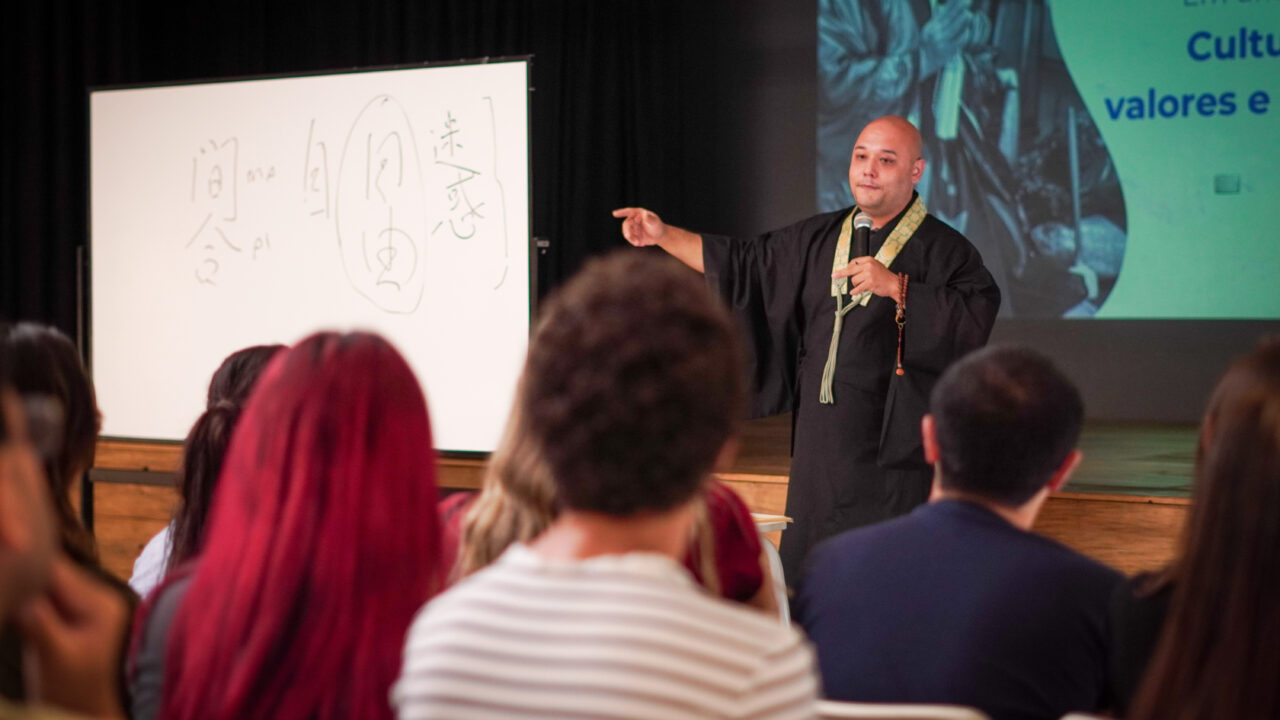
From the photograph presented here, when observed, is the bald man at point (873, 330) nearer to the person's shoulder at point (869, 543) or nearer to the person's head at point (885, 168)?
the person's head at point (885, 168)

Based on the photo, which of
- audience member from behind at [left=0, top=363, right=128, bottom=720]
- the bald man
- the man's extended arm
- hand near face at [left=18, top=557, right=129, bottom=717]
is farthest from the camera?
the man's extended arm

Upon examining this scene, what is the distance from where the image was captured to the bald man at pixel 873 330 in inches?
123

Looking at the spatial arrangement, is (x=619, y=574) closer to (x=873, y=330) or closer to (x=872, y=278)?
(x=872, y=278)

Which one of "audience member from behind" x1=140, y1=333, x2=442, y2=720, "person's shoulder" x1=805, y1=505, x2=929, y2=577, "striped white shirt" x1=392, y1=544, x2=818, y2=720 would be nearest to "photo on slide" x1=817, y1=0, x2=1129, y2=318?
"person's shoulder" x1=805, y1=505, x2=929, y2=577

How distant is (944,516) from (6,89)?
514 centimetres

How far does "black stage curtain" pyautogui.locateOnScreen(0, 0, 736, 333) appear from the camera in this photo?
5.18 metres

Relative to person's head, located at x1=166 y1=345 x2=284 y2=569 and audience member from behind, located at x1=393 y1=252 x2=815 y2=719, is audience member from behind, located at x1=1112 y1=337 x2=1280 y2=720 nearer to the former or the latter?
audience member from behind, located at x1=393 y1=252 x2=815 y2=719

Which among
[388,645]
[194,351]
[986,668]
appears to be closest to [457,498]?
[388,645]

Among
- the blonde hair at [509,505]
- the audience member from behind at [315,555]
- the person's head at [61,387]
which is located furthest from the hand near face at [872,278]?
the audience member from behind at [315,555]

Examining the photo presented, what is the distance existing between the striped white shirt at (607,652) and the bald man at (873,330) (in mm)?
2231

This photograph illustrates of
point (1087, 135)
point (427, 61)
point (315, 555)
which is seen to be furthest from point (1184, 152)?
point (315, 555)

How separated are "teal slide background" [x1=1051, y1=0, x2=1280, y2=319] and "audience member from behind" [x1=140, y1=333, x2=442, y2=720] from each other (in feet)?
15.2

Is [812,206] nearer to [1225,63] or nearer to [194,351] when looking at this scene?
[1225,63]

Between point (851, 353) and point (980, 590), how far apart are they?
1952 millimetres
